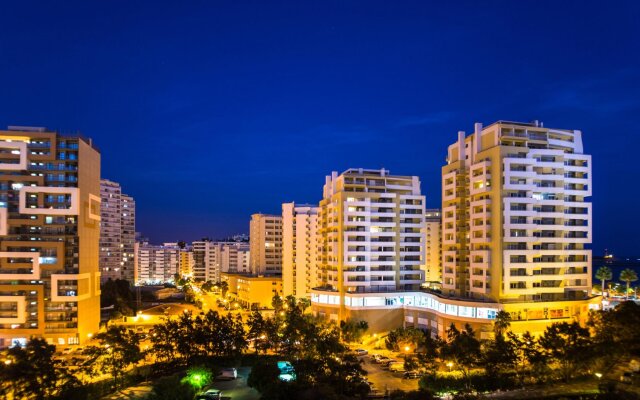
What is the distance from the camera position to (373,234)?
169 ft

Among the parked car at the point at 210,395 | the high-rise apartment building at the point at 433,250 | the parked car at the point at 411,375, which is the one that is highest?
the high-rise apartment building at the point at 433,250

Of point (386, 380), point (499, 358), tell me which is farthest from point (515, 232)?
point (386, 380)

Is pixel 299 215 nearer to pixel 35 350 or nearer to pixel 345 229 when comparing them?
pixel 345 229

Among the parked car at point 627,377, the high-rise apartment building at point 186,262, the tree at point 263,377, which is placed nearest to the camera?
the tree at point 263,377

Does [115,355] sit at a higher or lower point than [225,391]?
higher

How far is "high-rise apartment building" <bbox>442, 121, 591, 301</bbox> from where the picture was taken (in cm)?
3881

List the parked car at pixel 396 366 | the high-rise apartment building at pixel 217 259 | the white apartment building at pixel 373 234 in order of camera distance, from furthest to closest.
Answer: the high-rise apartment building at pixel 217 259, the white apartment building at pixel 373 234, the parked car at pixel 396 366

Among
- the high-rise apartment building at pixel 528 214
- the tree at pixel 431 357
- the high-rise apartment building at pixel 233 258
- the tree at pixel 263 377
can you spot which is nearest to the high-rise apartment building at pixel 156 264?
the high-rise apartment building at pixel 233 258

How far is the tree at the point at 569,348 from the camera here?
2792 cm

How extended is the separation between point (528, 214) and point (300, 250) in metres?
38.1

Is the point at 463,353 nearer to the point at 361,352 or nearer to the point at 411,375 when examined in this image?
the point at 411,375

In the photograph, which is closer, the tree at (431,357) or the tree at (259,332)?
the tree at (431,357)

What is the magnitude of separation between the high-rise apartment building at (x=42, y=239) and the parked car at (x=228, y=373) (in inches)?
777

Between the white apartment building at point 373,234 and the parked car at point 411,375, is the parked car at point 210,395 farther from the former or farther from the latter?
the white apartment building at point 373,234
